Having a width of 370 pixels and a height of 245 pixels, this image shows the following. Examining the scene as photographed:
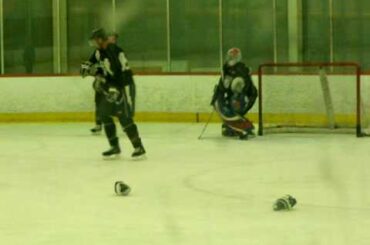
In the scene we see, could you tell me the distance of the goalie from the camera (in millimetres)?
13031

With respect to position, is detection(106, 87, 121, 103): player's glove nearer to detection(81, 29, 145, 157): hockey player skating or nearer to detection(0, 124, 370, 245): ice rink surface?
detection(81, 29, 145, 157): hockey player skating

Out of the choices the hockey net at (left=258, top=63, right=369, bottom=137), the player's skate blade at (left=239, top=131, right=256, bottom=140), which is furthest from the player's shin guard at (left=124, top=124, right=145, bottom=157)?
the hockey net at (left=258, top=63, right=369, bottom=137)

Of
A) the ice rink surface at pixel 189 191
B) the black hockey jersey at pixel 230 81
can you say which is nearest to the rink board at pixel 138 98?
the black hockey jersey at pixel 230 81

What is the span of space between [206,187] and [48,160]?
2.73 metres

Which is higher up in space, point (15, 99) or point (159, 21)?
point (159, 21)

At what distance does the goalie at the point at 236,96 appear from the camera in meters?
13.0

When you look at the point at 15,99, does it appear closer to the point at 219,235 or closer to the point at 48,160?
the point at 48,160

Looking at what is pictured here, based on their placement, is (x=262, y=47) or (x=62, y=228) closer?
(x=62, y=228)

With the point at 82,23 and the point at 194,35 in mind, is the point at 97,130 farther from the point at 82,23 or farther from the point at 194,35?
the point at 82,23

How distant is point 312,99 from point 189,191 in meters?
6.25

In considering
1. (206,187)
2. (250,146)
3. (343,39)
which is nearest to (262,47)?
(343,39)

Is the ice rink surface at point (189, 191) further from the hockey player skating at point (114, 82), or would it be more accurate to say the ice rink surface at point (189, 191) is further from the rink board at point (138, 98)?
the rink board at point (138, 98)

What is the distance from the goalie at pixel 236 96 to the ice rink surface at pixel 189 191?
0.28 m

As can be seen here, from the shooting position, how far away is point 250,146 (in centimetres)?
1220
